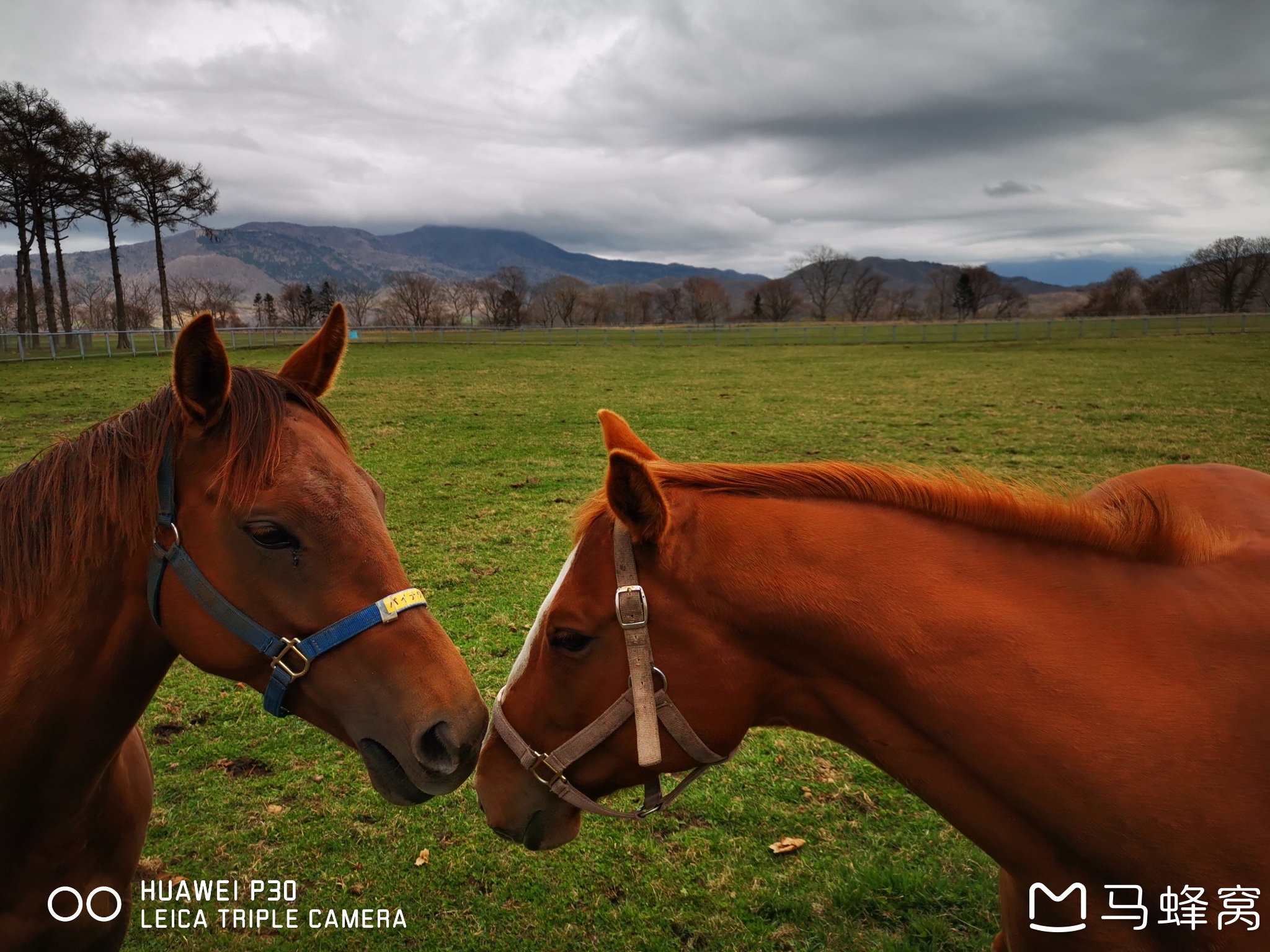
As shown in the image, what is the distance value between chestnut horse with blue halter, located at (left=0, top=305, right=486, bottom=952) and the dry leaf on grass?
231 centimetres

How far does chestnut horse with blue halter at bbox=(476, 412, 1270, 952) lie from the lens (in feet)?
5.11

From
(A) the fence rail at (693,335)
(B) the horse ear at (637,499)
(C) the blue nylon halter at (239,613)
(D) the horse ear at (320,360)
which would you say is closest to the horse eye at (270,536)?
(C) the blue nylon halter at (239,613)

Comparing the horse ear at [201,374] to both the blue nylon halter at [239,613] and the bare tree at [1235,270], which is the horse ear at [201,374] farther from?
the bare tree at [1235,270]

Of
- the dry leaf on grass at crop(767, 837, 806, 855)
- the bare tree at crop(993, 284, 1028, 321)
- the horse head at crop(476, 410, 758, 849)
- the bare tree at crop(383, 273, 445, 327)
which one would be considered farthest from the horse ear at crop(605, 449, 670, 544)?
the bare tree at crop(993, 284, 1028, 321)

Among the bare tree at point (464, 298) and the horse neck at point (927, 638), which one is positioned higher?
the bare tree at point (464, 298)

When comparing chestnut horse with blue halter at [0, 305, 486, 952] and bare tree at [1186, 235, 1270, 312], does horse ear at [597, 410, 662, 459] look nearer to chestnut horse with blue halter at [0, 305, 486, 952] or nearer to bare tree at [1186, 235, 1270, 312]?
chestnut horse with blue halter at [0, 305, 486, 952]

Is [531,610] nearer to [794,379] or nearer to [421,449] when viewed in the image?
[421,449]

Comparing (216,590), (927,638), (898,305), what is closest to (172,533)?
(216,590)

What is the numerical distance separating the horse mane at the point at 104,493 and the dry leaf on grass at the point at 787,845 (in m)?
3.02

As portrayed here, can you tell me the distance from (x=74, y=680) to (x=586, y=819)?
2.69m

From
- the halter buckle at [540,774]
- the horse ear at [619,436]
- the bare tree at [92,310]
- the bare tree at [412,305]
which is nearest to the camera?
the halter buckle at [540,774]

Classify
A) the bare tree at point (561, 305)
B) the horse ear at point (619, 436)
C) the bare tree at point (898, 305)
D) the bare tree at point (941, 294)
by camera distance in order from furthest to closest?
the bare tree at point (941, 294), the bare tree at point (898, 305), the bare tree at point (561, 305), the horse ear at point (619, 436)

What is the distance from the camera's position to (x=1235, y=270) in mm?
62000

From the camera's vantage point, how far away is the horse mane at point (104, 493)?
1.82 m
